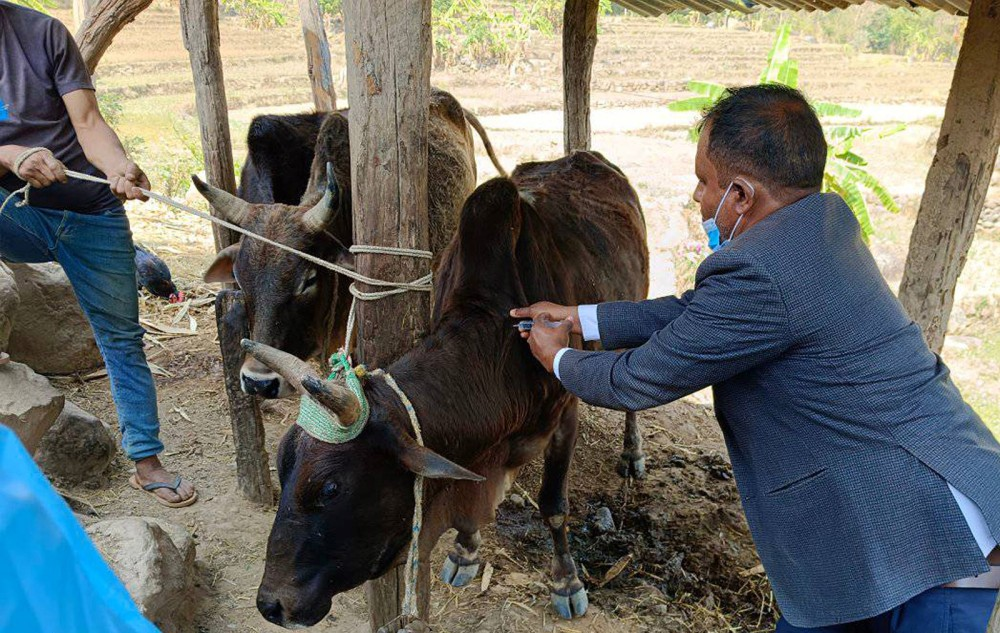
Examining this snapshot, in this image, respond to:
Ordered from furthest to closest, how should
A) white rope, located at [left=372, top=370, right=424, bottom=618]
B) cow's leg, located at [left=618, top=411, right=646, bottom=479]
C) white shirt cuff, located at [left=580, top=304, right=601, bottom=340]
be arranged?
cow's leg, located at [left=618, top=411, right=646, bottom=479] < white shirt cuff, located at [left=580, top=304, right=601, bottom=340] < white rope, located at [left=372, top=370, right=424, bottom=618]

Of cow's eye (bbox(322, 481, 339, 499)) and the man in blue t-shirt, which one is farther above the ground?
the man in blue t-shirt

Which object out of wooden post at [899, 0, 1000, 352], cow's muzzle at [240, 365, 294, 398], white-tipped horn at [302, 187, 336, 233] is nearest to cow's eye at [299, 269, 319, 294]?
white-tipped horn at [302, 187, 336, 233]

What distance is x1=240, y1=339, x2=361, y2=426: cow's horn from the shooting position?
2279 millimetres

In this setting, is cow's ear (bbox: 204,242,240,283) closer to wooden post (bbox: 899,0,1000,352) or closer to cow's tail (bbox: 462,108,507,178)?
cow's tail (bbox: 462,108,507,178)

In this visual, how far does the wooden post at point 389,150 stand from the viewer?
2.57 m

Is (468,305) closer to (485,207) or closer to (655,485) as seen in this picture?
(485,207)

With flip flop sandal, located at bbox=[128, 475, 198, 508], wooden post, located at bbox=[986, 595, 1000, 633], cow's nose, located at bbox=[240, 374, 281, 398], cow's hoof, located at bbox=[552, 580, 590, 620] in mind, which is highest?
wooden post, located at bbox=[986, 595, 1000, 633]

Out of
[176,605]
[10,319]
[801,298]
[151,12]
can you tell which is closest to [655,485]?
[176,605]

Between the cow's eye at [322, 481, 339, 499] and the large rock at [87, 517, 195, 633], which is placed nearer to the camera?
the cow's eye at [322, 481, 339, 499]

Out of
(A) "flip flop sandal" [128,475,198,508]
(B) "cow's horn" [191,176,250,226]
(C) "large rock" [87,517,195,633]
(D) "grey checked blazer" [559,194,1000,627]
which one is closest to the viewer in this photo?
(D) "grey checked blazer" [559,194,1000,627]

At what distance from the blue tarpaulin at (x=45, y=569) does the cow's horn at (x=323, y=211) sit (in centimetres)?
260

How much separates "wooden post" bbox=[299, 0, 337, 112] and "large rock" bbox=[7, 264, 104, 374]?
2977 millimetres

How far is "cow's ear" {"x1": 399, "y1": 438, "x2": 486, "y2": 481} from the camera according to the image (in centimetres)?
249

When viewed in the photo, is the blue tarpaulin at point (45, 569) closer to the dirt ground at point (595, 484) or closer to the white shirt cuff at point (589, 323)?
the white shirt cuff at point (589, 323)
